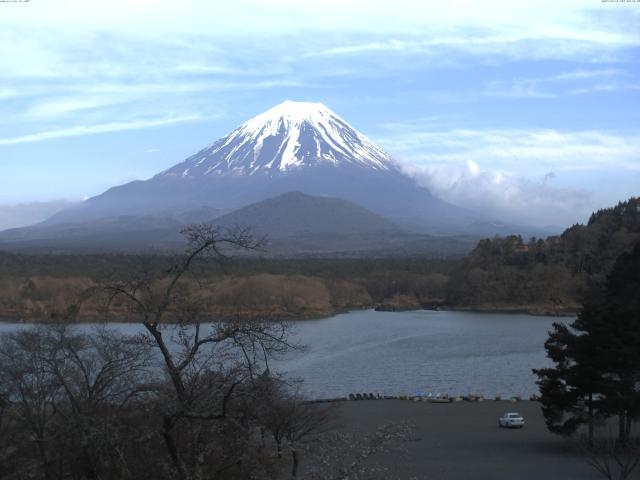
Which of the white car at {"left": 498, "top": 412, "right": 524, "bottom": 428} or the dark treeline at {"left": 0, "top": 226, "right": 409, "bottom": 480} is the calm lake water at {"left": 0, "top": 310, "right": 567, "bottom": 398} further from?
the dark treeline at {"left": 0, "top": 226, "right": 409, "bottom": 480}

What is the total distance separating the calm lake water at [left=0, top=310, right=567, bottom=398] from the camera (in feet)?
68.7

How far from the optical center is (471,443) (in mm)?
14266

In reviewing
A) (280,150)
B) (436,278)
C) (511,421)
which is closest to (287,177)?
(280,150)

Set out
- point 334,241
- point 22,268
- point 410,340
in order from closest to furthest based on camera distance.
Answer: point 410,340 → point 22,268 → point 334,241

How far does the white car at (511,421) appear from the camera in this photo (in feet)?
50.4

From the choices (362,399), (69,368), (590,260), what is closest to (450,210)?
(590,260)

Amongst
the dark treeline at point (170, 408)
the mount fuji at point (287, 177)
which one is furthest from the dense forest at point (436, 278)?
the mount fuji at point (287, 177)

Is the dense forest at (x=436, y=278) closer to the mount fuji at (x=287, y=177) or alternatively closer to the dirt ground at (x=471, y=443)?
the dirt ground at (x=471, y=443)

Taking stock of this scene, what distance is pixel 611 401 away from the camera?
1224cm

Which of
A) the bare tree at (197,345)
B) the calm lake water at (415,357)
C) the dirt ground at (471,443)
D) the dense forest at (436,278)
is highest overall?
the bare tree at (197,345)

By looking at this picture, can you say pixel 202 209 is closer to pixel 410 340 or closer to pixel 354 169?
pixel 354 169

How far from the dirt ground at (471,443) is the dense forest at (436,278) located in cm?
2266

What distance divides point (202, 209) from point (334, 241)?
30.5 metres

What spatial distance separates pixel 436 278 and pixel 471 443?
143 feet
